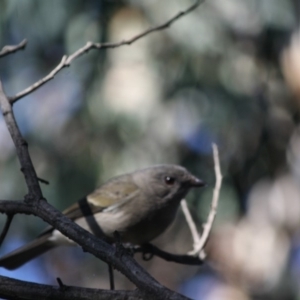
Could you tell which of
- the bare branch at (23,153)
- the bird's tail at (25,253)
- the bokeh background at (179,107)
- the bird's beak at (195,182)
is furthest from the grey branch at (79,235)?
the bokeh background at (179,107)

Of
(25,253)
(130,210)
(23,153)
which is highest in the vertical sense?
(23,153)

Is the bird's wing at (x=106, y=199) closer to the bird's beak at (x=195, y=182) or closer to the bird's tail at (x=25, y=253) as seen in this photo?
the bird's tail at (x=25, y=253)

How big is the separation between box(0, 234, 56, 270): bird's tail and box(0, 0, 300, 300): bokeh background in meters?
2.35

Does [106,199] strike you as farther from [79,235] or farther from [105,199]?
[79,235]

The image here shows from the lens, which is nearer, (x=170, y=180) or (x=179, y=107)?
(x=170, y=180)

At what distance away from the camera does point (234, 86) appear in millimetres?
7457

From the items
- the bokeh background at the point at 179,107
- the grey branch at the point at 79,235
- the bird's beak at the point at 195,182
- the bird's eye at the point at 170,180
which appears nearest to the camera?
the grey branch at the point at 79,235

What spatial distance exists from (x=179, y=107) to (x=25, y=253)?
10.7 ft

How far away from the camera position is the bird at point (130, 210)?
444 cm

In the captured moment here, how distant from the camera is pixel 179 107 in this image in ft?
24.5

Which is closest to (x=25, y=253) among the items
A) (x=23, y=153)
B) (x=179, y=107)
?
(x=23, y=153)

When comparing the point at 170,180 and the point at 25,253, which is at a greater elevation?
the point at 170,180

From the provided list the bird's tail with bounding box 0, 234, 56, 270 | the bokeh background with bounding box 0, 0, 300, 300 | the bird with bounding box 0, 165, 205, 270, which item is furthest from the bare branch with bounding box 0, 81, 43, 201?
the bokeh background with bounding box 0, 0, 300, 300

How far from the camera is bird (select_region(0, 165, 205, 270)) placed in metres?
4.44
